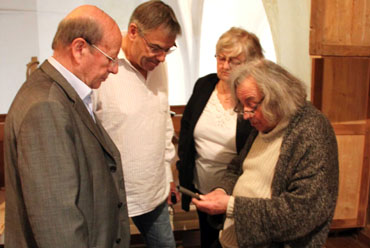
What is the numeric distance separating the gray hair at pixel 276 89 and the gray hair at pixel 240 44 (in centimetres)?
32

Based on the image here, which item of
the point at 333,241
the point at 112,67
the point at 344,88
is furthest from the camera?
the point at 333,241

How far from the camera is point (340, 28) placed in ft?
5.38

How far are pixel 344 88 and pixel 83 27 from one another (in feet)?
6.32

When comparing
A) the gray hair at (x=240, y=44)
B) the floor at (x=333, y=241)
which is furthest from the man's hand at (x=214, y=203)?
the floor at (x=333, y=241)

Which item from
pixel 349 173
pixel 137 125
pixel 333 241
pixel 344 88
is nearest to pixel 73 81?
pixel 137 125

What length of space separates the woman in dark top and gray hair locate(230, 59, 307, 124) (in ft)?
0.94

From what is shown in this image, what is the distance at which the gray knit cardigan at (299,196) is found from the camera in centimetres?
110

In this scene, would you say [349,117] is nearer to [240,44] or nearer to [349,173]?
[349,173]

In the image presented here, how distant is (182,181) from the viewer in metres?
1.78

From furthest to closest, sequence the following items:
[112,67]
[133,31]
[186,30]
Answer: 1. [186,30]
2. [133,31]
3. [112,67]

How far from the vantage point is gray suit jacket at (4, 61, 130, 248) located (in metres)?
0.80

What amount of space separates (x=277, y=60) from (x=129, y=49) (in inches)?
68.6

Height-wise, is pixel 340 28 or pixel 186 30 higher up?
pixel 186 30

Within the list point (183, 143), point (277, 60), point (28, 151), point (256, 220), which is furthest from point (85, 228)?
point (277, 60)
